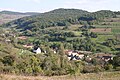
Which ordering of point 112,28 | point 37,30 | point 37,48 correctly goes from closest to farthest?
point 37,48 < point 112,28 < point 37,30

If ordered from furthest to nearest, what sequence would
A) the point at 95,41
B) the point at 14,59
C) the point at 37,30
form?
the point at 37,30
the point at 95,41
the point at 14,59

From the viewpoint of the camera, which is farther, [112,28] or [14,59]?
[112,28]

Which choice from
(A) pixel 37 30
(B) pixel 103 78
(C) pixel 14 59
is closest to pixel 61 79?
(B) pixel 103 78

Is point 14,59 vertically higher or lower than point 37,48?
higher

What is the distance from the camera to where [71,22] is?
179 meters

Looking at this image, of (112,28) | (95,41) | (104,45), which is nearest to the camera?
(104,45)

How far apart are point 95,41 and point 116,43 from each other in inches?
344

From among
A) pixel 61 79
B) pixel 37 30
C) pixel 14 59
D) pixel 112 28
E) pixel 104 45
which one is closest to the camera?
pixel 61 79

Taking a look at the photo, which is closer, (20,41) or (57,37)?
(20,41)

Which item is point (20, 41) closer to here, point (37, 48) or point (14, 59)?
point (37, 48)

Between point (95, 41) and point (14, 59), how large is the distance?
2784 inches

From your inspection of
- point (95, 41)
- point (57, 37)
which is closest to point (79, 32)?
point (57, 37)

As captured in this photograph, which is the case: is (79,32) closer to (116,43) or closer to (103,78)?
(116,43)

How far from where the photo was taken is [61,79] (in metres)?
13.0
